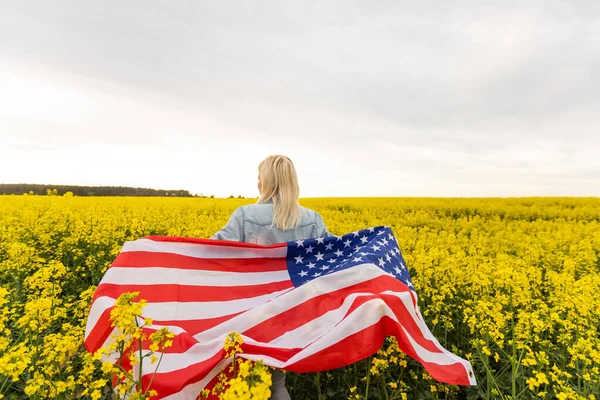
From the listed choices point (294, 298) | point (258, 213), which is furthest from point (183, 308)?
point (258, 213)

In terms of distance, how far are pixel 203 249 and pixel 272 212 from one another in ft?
2.83

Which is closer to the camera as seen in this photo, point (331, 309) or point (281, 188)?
point (331, 309)

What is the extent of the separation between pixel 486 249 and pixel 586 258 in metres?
1.72

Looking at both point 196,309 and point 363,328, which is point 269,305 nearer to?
point 196,309

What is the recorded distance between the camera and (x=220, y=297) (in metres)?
3.24

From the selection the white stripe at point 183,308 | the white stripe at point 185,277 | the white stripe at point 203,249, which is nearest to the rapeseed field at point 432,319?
the white stripe at point 183,308

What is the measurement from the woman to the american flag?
7.8 inches

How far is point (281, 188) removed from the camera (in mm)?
3707

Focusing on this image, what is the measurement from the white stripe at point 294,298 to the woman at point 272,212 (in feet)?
3.11

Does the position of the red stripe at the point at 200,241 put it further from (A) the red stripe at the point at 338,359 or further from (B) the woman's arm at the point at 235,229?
(A) the red stripe at the point at 338,359

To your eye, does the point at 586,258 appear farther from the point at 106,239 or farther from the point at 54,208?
the point at 54,208

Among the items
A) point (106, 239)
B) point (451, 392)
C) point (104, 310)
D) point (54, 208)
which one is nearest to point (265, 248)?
point (104, 310)

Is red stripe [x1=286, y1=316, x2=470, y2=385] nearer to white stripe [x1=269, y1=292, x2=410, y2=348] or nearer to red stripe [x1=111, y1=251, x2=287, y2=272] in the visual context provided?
white stripe [x1=269, y1=292, x2=410, y2=348]

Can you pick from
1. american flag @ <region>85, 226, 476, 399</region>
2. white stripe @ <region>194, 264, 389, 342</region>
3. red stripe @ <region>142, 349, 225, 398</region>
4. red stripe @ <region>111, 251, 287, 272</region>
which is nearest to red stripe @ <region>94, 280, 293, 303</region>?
american flag @ <region>85, 226, 476, 399</region>
